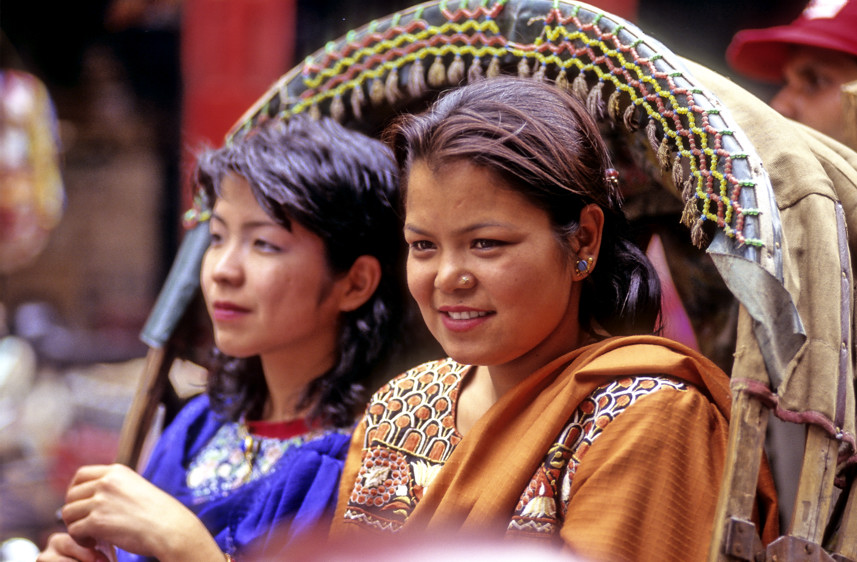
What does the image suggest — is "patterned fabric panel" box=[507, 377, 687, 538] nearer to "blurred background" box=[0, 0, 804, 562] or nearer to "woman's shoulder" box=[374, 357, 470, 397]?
"woman's shoulder" box=[374, 357, 470, 397]

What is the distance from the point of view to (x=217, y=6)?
3.51 m

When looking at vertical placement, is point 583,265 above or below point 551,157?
below

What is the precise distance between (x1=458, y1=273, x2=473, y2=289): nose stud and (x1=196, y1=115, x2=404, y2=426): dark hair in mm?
508

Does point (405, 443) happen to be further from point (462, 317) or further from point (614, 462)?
point (614, 462)

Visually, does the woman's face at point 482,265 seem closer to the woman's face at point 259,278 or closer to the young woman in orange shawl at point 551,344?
the young woman in orange shawl at point 551,344

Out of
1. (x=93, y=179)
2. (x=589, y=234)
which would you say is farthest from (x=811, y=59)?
(x=93, y=179)

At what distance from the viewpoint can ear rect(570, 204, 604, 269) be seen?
1.10 meters

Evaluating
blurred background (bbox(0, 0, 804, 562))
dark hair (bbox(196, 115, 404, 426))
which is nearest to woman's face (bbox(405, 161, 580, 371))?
dark hair (bbox(196, 115, 404, 426))

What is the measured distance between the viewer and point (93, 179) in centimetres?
446

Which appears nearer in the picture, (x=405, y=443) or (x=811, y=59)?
(x=405, y=443)

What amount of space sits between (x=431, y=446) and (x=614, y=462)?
0.33 m

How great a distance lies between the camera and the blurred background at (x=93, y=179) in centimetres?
343

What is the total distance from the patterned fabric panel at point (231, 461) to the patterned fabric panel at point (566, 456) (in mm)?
563

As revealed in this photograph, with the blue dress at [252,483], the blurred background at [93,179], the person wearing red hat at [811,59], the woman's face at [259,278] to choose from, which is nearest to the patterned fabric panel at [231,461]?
the blue dress at [252,483]
